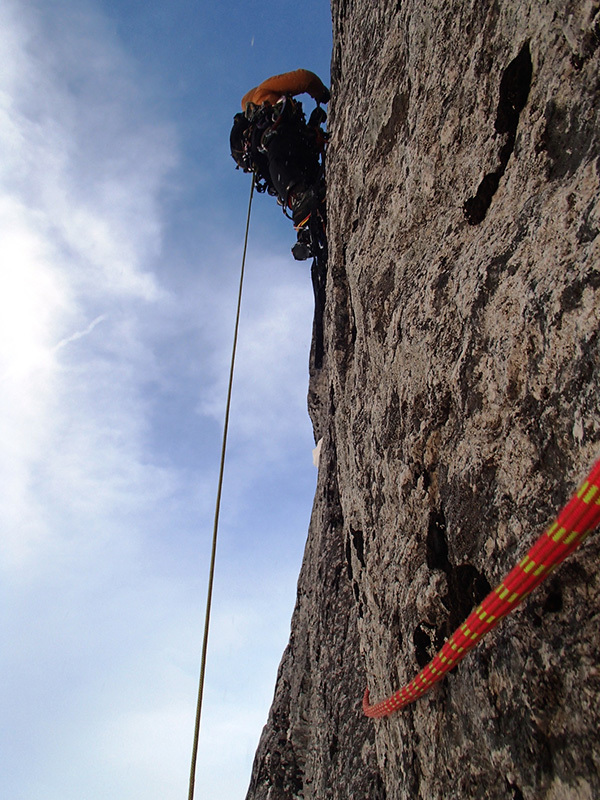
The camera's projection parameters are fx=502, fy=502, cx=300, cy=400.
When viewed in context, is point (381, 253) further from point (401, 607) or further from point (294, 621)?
point (294, 621)

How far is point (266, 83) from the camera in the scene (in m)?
6.76

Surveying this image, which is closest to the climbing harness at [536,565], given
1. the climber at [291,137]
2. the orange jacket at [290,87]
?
the climber at [291,137]

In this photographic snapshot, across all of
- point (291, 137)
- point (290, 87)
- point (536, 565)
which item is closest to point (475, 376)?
point (536, 565)

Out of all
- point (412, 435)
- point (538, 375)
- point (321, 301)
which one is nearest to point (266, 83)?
point (321, 301)

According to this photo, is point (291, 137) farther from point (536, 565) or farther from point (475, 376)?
point (536, 565)

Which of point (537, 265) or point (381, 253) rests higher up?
point (381, 253)

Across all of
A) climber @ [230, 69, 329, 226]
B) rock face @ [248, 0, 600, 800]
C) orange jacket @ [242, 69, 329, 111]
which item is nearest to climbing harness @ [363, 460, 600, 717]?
rock face @ [248, 0, 600, 800]

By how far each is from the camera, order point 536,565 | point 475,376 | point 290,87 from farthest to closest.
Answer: point 290,87
point 475,376
point 536,565

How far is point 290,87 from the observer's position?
22.0 feet

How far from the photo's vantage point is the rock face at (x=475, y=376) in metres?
1.40

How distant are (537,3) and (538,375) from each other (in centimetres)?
141

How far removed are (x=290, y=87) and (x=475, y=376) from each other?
6.39 m

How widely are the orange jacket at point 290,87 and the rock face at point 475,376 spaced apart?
342cm

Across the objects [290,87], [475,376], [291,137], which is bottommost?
[475,376]
